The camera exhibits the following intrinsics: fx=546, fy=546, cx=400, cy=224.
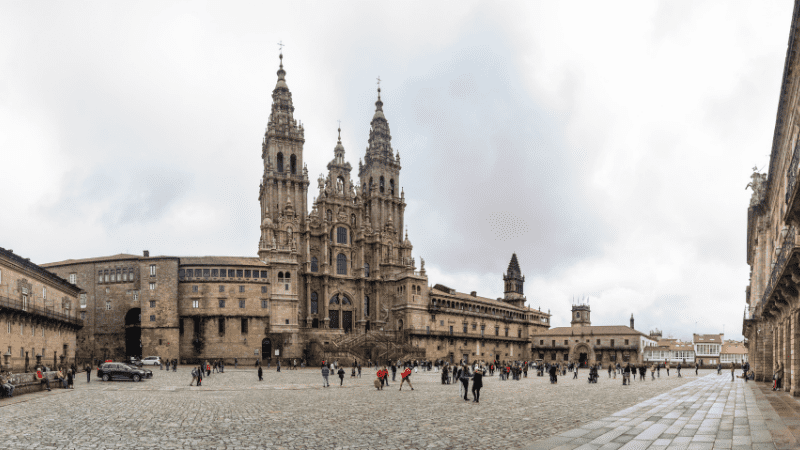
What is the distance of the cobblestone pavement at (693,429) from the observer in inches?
493

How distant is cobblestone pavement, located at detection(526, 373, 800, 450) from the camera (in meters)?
12.5

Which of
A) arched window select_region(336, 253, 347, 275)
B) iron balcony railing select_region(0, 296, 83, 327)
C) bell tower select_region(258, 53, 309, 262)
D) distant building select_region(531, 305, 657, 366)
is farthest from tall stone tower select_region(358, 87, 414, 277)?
iron balcony railing select_region(0, 296, 83, 327)

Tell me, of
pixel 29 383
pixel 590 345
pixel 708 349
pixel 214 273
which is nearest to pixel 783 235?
pixel 29 383

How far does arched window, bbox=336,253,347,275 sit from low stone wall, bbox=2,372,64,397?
52804 millimetres

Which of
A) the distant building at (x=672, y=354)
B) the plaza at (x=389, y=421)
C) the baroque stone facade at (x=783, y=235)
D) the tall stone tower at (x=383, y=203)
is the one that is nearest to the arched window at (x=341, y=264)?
the tall stone tower at (x=383, y=203)

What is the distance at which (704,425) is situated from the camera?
15461mm

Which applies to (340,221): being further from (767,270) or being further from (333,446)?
(333,446)

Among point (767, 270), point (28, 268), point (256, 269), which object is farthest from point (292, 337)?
point (767, 270)

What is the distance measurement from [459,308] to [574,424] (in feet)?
243

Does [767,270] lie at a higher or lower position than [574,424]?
higher

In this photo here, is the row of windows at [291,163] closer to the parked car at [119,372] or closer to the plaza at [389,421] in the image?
the parked car at [119,372]

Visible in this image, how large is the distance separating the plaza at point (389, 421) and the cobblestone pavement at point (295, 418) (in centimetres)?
3

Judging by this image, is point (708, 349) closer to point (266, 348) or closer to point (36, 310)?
point (266, 348)

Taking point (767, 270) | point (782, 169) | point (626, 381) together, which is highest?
point (782, 169)
